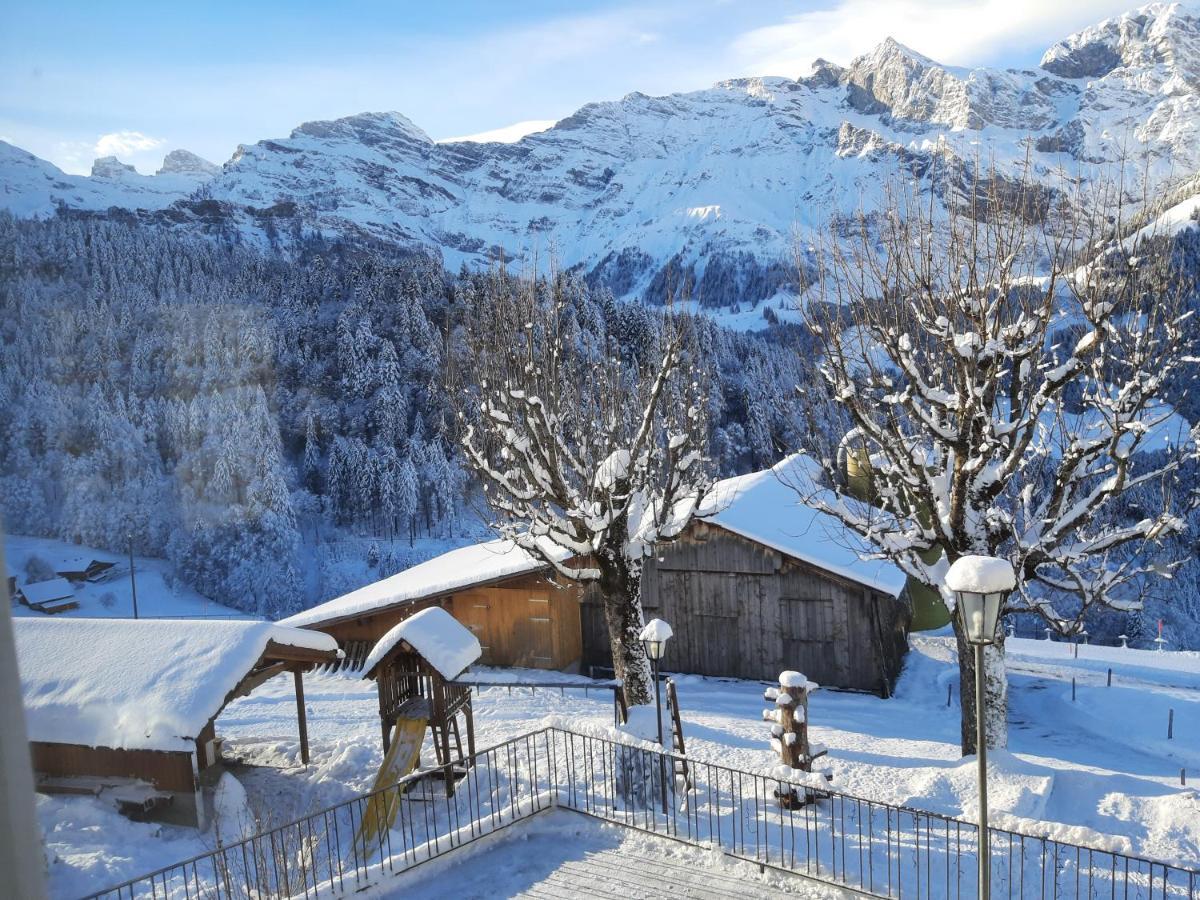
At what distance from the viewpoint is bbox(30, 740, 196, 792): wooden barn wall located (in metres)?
12.4

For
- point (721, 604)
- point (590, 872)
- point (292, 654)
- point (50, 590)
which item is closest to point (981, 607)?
point (590, 872)

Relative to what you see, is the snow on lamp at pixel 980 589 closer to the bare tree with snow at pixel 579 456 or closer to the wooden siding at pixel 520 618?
the bare tree with snow at pixel 579 456

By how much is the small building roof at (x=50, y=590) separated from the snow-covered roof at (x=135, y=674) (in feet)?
123

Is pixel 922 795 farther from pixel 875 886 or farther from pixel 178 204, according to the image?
pixel 178 204

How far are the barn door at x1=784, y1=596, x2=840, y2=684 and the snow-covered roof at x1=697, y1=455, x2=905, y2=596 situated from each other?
1.05 m

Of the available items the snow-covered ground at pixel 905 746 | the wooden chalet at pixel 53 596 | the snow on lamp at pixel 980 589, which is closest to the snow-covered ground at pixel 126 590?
the wooden chalet at pixel 53 596

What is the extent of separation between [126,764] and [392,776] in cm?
419

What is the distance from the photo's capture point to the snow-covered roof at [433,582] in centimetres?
2000

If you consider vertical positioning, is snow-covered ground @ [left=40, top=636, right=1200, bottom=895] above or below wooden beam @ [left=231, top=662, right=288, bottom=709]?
below

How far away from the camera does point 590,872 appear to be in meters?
9.62

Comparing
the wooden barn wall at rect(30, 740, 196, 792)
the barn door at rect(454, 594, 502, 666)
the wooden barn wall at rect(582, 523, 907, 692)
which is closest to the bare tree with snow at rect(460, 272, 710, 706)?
the wooden barn wall at rect(582, 523, 907, 692)

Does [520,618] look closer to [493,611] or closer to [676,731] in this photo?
[493,611]

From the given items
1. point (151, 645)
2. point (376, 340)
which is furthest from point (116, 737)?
point (376, 340)

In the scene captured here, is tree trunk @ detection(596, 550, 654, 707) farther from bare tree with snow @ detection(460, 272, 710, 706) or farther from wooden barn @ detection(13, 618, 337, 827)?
wooden barn @ detection(13, 618, 337, 827)
